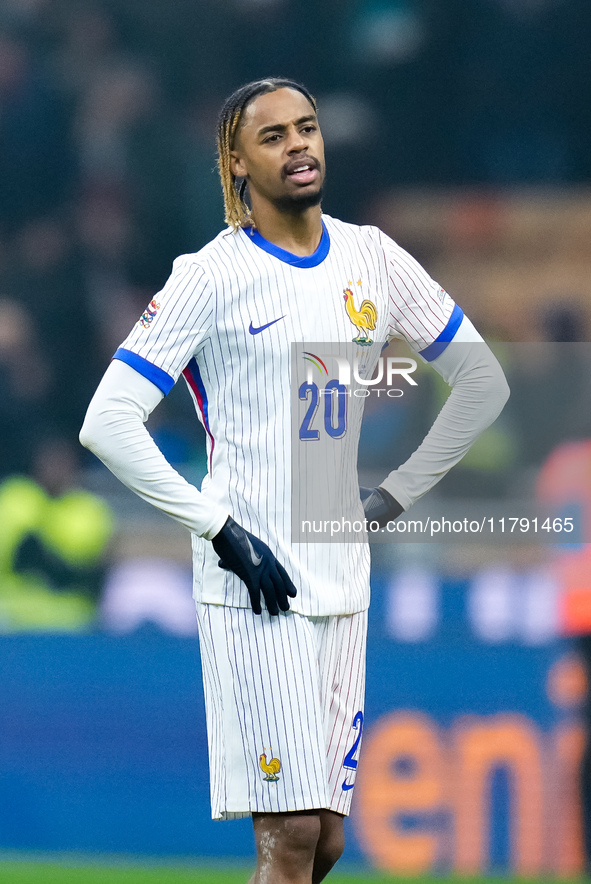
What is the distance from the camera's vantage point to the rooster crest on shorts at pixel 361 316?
2.13 m

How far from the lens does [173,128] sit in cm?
366

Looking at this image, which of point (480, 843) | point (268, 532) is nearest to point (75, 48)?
point (268, 532)

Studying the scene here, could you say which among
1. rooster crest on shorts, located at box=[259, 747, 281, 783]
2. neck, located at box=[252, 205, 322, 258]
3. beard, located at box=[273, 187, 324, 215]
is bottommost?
rooster crest on shorts, located at box=[259, 747, 281, 783]

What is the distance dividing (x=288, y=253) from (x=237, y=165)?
199 millimetres

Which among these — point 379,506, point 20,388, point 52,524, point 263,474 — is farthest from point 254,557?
point 20,388

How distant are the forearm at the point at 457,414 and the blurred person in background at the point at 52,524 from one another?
1.39 m

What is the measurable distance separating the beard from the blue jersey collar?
6cm

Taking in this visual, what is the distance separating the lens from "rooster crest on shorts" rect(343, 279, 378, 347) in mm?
2129

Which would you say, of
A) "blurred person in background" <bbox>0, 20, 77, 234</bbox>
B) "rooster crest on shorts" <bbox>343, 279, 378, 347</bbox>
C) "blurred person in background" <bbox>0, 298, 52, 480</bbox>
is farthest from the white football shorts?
"blurred person in background" <bbox>0, 20, 77, 234</bbox>

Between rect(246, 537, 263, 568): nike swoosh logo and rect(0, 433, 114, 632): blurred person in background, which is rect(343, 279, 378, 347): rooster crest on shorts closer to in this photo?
Result: rect(246, 537, 263, 568): nike swoosh logo

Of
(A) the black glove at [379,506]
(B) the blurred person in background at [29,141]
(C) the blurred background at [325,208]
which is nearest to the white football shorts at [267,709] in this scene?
(A) the black glove at [379,506]

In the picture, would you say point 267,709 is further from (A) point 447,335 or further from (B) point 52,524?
(B) point 52,524

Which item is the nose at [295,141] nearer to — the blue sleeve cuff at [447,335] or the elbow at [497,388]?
the blue sleeve cuff at [447,335]

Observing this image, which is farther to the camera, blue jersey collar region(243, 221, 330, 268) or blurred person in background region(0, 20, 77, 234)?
blurred person in background region(0, 20, 77, 234)
